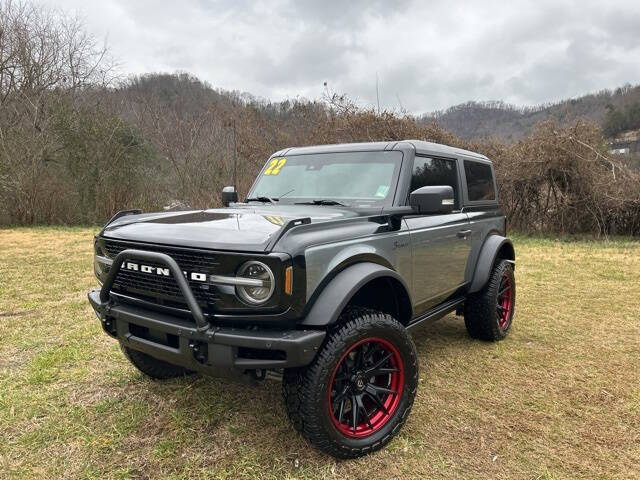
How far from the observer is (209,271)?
7.06 ft

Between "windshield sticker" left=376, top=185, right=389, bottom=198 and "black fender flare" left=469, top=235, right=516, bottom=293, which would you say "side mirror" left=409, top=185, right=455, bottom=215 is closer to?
"windshield sticker" left=376, top=185, right=389, bottom=198

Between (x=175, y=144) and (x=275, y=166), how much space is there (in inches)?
611

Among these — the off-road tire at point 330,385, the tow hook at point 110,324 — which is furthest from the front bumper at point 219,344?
the tow hook at point 110,324

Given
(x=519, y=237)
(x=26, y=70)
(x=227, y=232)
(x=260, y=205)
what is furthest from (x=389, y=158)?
(x=26, y=70)

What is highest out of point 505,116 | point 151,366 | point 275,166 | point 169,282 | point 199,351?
point 505,116

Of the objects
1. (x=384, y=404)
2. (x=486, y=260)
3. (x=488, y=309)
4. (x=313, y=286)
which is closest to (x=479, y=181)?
(x=486, y=260)

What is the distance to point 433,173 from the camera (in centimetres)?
351

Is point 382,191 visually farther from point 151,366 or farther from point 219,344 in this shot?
point 151,366

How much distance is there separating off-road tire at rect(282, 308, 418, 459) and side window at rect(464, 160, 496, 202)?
6.68ft

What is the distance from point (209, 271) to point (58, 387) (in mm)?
1954

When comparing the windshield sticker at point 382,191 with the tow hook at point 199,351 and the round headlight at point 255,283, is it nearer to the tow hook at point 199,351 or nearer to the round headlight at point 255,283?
the round headlight at point 255,283

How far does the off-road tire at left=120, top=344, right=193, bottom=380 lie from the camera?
317 centimetres

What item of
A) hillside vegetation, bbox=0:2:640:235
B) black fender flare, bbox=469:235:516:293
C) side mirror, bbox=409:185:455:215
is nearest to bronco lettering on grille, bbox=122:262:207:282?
side mirror, bbox=409:185:455:215

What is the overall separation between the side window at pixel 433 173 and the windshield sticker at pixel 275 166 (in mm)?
1173
